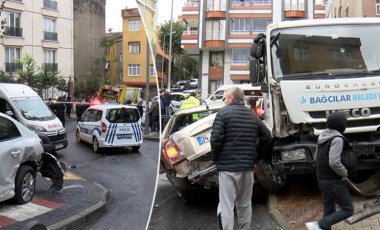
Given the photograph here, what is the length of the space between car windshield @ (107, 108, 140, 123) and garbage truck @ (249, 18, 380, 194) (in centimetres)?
457

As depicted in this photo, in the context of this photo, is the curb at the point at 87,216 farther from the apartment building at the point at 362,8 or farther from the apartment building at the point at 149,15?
the apartment building at the point at 362,8

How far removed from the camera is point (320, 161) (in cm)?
506

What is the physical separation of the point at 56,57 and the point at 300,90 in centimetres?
531

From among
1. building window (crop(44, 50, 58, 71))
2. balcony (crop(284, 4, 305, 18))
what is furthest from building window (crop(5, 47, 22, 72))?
balcony (crop(284, 4, 305, 18))

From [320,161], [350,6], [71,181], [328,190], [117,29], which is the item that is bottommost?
[328,190]

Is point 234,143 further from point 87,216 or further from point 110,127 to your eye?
point 87,216

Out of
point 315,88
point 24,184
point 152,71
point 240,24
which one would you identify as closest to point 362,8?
point 240,24

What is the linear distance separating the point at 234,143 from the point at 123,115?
118 inches

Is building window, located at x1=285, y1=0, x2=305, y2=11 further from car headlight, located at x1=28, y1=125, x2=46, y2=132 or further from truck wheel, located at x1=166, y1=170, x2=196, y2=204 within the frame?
Result: car headlight, located at x1=28, y1=125, x2=46, y2=132

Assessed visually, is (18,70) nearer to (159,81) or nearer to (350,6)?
(159,81)

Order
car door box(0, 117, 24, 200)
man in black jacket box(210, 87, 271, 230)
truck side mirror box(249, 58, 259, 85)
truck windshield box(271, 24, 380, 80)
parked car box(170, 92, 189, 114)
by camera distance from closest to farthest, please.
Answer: car door box(0, 117, 24, 200), parked car box(170, 92, 189, 114), man in black jacket box(210, 87, 271, 230), truck windshield box(271, 24, 380, 80), truck side mirror box(249, 58, 259, 85)

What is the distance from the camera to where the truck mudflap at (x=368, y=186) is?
6.57 m

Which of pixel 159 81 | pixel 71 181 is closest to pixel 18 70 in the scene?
pixel 71 181

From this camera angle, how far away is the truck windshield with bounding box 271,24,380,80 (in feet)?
22.1
